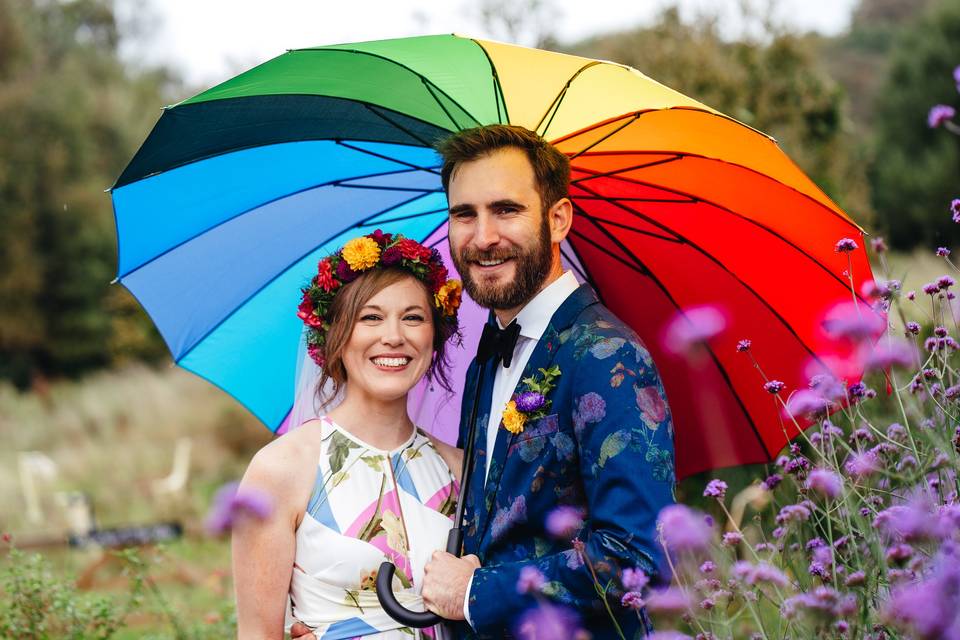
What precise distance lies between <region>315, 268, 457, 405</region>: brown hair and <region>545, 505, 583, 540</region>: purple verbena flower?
0.81 meters

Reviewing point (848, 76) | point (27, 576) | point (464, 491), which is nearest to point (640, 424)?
point (464, 491)

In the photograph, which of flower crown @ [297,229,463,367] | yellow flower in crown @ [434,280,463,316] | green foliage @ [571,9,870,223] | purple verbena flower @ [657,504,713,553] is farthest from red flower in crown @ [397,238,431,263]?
green foliage @ [571,9,870,223]

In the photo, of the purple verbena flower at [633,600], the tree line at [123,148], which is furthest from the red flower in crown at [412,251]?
the tree line at [123,148]

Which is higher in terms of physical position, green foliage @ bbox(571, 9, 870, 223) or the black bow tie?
green foliage @ bbox(571, 9, 870, 223)

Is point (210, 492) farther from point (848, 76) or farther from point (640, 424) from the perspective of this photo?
point (848, 76)

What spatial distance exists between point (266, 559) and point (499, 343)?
2.91ft

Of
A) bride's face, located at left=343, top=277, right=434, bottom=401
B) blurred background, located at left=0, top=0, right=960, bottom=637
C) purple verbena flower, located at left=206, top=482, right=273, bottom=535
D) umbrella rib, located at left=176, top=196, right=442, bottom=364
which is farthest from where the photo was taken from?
blurred background, located at left=0, top=0, right=960, bottom=637

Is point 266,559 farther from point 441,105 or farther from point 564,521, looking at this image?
point 441,105

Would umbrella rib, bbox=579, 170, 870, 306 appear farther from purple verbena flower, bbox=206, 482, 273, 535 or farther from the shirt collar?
purple verbena flower, bbox=206, 482, 273, 535

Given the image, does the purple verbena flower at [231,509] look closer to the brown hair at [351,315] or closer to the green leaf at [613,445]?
the green leaf at [613,445]

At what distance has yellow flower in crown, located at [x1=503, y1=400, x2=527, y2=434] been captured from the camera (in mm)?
2506

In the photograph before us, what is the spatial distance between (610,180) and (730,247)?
44 cm

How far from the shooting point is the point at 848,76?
34.5m

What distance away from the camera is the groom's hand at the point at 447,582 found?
8.16 feet
